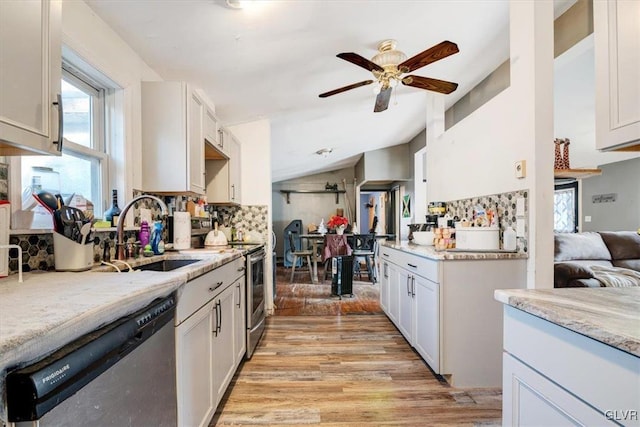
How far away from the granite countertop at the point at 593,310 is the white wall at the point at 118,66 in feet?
6.89

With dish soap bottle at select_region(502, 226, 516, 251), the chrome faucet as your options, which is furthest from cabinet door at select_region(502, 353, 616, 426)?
the chrome faucet

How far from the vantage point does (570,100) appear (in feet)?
12.2

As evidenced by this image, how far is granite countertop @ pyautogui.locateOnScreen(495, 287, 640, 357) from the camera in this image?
1.96ft

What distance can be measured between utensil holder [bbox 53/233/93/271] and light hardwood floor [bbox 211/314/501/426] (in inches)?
43.2

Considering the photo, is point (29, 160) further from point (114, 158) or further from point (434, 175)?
point (434, 175)

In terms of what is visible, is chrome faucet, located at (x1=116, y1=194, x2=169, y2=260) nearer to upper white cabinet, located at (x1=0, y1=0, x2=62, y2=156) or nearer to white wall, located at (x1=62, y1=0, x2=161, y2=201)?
white wall, located at (x1=62, y1=0, x2=161, y2=201)

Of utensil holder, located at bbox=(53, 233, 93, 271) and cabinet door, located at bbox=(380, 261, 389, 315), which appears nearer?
utensil holder, located at bbox=(53, 233, 93, 271)

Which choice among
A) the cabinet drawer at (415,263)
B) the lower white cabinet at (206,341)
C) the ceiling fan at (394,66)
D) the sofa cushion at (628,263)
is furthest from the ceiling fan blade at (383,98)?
the sofa cushion at (628,263)

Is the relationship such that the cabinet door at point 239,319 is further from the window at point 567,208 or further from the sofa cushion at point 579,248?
the window at point 567,208

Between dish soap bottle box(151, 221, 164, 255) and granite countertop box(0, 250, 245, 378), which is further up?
dish soap bottle box(151, 221, 164, 255)

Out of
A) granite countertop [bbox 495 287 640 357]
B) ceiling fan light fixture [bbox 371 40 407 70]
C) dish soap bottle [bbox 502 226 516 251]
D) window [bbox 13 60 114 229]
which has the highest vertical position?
ceiling fan light fixture [bbox 371 40 407 70]

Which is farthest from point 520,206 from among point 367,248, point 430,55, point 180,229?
point 367,248

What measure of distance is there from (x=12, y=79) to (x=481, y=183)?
289cm

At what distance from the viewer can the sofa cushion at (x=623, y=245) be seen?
3.16m
